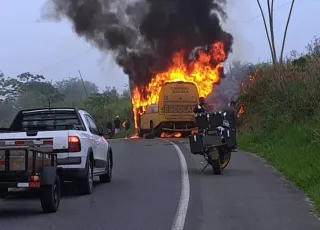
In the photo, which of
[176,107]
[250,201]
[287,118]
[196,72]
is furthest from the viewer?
[196,72]

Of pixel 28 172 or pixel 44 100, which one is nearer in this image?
pixel 28 172

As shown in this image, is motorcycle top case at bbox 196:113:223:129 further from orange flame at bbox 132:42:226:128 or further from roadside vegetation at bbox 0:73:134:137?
roadside vegetation at bbox 0:73:134:137

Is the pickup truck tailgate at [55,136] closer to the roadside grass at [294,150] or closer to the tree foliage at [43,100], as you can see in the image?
the roadside grass at [294,150]

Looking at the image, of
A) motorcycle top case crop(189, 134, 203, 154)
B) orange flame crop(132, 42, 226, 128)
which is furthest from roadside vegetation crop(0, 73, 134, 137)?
motorcycle top case crop(189, 134, 203, 154)

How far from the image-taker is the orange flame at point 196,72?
3831cm

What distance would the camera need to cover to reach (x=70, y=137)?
11.4m

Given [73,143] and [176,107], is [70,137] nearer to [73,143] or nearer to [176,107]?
[73,143]

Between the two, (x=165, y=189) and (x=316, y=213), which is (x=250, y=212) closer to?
(x=316, y=213)

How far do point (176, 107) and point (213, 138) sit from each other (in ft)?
63.8

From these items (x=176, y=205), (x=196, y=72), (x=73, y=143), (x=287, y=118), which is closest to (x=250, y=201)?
(x=176, y=205)

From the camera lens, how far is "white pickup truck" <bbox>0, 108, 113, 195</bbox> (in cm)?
1138

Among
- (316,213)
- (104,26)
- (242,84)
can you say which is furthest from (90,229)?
(104,26)

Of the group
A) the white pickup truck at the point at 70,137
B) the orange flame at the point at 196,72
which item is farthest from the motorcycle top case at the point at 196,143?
the orange flame at the point at 196,72

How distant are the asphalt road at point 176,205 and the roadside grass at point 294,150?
0.29 meters
